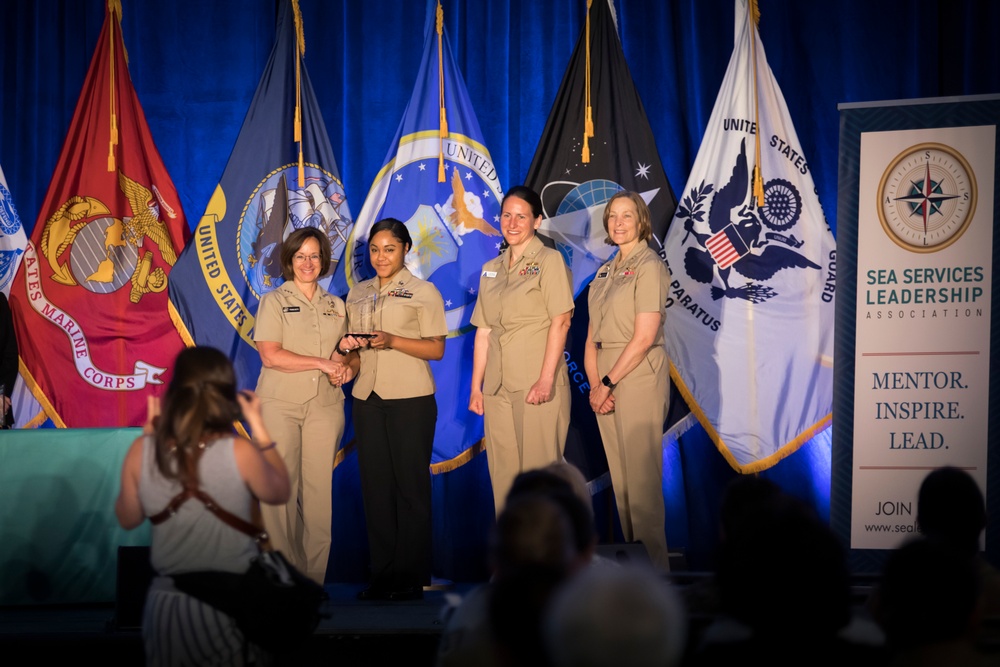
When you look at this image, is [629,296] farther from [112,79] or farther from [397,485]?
[112,79]

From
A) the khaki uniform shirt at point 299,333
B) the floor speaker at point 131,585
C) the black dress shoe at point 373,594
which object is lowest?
the black dress shoe at point 373,594

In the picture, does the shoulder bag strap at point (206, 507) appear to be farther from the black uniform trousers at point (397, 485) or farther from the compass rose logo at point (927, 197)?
the compass rose logo at point (927, 197)

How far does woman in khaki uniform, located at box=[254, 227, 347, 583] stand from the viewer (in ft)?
14.0

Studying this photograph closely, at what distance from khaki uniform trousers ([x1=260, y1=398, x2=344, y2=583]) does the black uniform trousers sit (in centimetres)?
16

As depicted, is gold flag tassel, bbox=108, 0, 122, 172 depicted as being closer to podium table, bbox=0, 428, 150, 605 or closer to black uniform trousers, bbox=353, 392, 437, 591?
podium table, bbox=0, 428, 150, 605

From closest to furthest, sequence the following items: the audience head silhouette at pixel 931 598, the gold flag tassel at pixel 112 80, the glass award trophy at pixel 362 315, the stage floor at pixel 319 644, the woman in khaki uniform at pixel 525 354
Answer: the audience head silhouette at pixel 931 598
the stage floor at pixel 319 644
the woman in khaki uniform at pixel 525 354
the glass award trophy at pixel 362 315
the gold flag tassel at pixel 112 80

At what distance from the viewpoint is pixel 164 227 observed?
5.38 m

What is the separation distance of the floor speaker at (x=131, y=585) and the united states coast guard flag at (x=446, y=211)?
175 cm

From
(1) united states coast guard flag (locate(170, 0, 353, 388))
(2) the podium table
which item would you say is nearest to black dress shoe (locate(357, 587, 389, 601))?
(2) the podium table

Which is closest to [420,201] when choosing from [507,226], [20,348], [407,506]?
[507,226]

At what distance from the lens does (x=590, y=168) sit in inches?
199

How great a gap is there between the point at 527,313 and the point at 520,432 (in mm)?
512

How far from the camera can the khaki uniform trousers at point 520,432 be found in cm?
425

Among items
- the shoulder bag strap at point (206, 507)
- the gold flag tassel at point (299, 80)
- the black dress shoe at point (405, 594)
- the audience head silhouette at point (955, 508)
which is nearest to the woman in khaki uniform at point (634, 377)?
the black dress shoe at point (405, 594)
